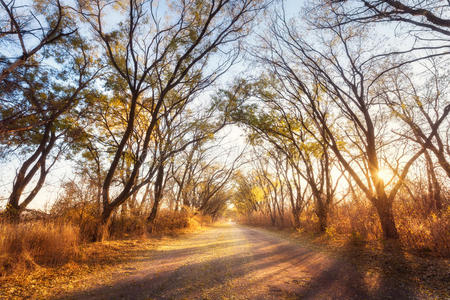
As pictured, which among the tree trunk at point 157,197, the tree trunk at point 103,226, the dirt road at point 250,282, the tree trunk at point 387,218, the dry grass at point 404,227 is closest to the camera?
the dirt road at point 250,282

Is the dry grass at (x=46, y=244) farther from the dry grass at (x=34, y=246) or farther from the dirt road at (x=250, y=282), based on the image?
the dirt road at (x=250, y=282)

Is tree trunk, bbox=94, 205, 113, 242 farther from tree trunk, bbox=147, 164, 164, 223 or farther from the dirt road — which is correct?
tree trunk, bbox=147, 164, 164, 223

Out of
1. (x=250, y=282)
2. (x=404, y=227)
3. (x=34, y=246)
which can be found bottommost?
(x=250, y=282)

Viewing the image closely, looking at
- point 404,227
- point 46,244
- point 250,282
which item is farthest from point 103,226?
point 404,227

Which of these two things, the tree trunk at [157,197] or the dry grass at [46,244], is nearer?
the dry grass at [46,244]

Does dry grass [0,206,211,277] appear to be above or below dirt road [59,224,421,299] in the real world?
Result: above

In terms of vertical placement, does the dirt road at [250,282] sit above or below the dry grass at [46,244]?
below

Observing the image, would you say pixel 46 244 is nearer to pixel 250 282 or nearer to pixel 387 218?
pixel 250 282

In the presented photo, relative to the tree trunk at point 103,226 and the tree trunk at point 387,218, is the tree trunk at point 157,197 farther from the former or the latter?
the tree trunk at point 387,218

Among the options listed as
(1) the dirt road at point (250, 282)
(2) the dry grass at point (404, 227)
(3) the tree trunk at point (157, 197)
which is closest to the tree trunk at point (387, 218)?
(2) the dry grass at point (404, 227)

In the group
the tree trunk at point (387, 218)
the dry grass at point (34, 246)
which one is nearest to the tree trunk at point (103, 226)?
the dry grass at point (34, 246)

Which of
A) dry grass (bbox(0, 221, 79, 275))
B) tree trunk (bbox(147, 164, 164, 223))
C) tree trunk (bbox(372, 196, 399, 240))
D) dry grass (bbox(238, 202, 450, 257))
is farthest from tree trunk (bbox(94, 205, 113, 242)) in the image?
tree trunk (bbox(372, 196, 399, 240))

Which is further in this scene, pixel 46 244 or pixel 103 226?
pixel 103 226

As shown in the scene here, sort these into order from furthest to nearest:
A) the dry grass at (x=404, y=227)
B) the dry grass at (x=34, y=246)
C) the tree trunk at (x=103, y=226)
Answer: the tree trunk at (x=103, y=226), the dry grass at (x=404, y=227), the dry grass at (x=34, y=246)
